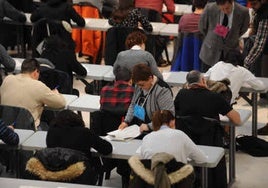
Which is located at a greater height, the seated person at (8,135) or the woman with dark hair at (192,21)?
the woman with dark hair at (192,21)

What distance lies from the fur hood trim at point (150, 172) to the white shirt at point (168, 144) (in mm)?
162

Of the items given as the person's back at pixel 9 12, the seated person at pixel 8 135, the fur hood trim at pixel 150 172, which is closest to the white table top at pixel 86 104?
the seated person at pixel 8 135

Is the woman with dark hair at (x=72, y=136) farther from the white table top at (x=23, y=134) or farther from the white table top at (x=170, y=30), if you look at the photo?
the white table top at (x=170, y=30)

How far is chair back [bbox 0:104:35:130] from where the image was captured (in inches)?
279

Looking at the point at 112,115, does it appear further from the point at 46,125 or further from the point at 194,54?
the point at 194,54

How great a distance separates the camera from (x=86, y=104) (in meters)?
7.88

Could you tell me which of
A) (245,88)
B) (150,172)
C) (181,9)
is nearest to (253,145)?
(245,88)

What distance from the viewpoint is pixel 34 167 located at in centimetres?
611

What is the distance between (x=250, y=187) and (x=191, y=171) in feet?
6.54

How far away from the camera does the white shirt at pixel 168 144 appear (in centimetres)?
608

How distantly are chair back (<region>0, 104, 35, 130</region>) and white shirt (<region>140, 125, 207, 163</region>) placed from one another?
133 cm

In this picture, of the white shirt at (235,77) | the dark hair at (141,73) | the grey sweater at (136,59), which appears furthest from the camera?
the grey sweater at (136,59)

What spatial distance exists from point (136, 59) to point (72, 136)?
2186mm

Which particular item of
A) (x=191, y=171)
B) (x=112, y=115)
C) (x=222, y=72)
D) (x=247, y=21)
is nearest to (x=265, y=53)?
(x=247, y=21)
